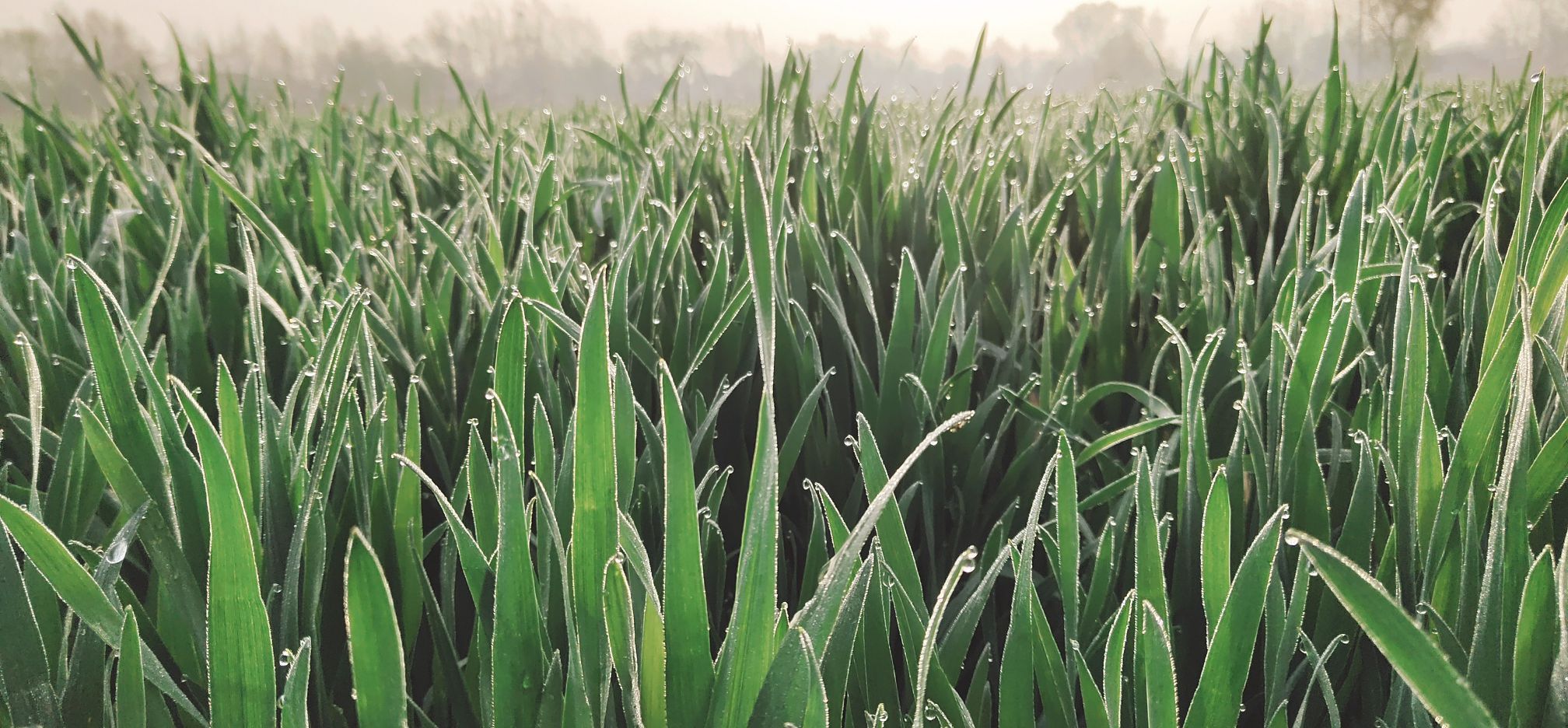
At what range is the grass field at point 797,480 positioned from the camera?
26cm

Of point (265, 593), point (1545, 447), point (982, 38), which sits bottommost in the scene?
point (265, 593)

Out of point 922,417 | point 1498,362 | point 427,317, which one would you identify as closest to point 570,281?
point 427,317

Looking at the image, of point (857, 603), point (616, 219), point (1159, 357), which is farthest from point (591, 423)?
point (616, 219)

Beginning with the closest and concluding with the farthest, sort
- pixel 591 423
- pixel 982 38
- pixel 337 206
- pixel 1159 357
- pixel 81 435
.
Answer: pixel 591 423 < pixel 81 435 < pixel 1159 357 < pixel 337 206 < pixel 982 38

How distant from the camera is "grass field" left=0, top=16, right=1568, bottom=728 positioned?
0.26 m

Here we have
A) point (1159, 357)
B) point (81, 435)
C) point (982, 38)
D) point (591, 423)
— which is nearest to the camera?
point (591, 423)

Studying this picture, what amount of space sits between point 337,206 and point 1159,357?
0.69 meters

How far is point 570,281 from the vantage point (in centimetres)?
56

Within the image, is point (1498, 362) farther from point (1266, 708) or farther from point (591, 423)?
point (591, 423)

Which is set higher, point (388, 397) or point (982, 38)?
point (982, 38)

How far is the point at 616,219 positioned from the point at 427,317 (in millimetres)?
319

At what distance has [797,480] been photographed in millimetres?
509

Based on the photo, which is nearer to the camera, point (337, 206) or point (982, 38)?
point (337, 206)

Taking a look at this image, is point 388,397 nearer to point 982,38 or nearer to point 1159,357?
point 1159,357
